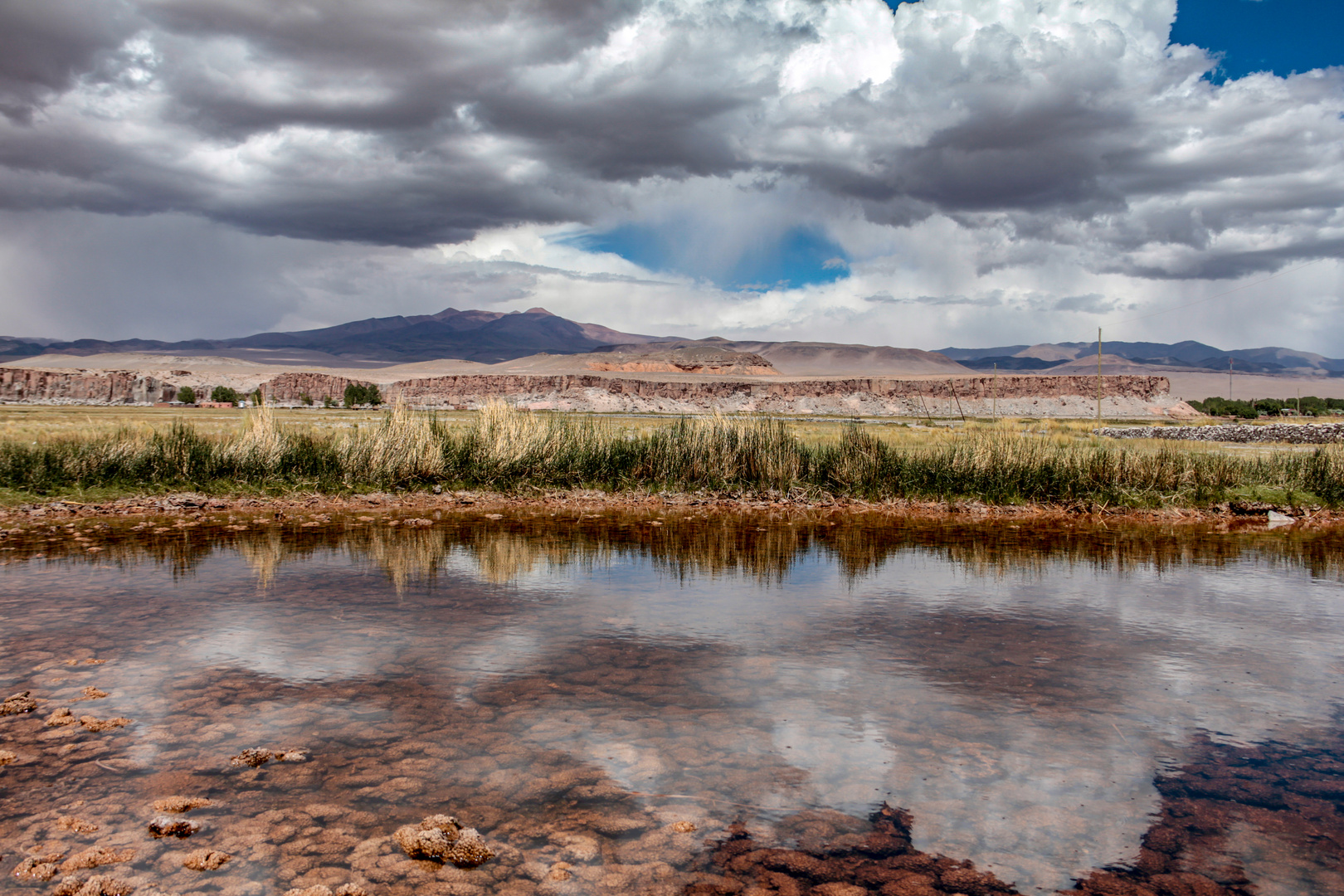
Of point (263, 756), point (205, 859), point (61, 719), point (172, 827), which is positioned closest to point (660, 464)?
point (61, 719)

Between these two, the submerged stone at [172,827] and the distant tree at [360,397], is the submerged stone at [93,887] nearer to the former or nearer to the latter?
the submerged stone at [172,827]

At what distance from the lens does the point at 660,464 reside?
1911cm

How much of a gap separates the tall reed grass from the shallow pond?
25.6 ft

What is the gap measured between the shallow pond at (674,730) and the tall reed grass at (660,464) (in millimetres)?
7788

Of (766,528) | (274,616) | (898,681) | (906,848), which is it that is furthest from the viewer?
(766,528)

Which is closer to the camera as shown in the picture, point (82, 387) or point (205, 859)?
point (205, 859)

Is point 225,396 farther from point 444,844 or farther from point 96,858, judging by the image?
point 444,844

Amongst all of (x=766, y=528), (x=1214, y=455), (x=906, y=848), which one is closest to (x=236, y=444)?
(x=766, y=528)

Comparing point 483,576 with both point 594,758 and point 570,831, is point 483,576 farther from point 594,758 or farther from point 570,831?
point 570,831

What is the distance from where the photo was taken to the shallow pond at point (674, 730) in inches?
150

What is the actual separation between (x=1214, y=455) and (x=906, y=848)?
65.7 ft

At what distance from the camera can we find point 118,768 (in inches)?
181

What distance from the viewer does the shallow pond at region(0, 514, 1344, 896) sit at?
3818mm

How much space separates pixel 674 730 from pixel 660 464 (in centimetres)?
1390
